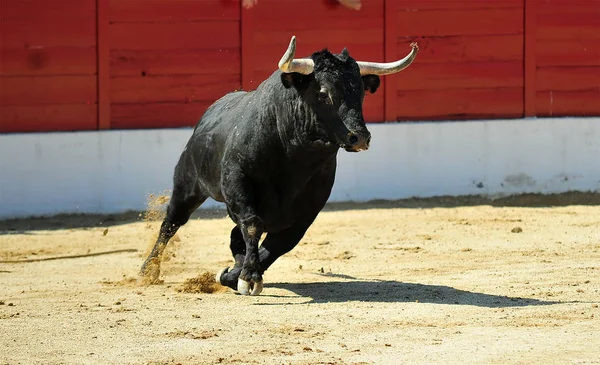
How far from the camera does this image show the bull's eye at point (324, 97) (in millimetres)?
7703

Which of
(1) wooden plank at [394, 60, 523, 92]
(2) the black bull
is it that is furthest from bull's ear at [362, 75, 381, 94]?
(1) wooden plank at [394, 60, 523, 92]

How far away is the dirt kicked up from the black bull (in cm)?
42

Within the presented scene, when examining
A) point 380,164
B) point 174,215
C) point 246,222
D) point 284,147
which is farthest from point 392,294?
point 380,164

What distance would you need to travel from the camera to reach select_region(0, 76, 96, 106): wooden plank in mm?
12508

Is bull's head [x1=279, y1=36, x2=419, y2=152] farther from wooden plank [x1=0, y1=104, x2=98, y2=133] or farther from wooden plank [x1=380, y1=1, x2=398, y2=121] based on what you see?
wooden plank [x1=380, y1=1, x2=398, y2=121]

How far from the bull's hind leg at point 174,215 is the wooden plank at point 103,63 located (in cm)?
368

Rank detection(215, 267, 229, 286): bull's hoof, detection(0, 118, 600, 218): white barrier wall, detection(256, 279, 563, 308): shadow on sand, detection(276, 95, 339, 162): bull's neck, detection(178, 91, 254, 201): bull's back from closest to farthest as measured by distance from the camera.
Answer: detection(256, 279, 563, 308): shadow on sand, detection(276, 95, 339, 162): bull's neck, detection(215, 267, 229, 286): bull's hoof, detection(178, 91, 254, 201): bull's back, detection(0, 118, 600, 218): white barrier wall

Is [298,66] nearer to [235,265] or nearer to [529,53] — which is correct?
[235,265]

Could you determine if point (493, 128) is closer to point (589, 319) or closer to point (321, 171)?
point (321, 171)

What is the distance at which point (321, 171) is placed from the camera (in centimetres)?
819

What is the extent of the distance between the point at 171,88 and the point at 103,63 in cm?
74

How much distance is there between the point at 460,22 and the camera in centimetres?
1359

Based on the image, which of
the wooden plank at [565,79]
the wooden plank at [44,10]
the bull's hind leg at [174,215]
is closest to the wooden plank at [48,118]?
the wooden plank at [44,10]

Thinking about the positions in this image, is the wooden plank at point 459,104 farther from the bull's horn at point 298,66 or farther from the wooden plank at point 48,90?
the bull's horn at point 298,66
